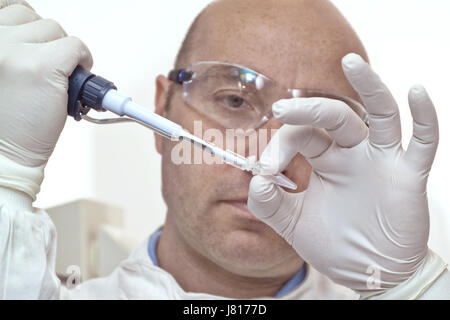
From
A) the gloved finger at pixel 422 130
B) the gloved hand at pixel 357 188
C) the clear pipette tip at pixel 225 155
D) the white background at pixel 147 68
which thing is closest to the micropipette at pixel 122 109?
the clear pipette tip at pixel 225 155

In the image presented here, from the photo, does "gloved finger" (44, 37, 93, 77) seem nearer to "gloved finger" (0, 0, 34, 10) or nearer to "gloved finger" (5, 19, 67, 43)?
"gloved finger" (5, 19, 67, 43)

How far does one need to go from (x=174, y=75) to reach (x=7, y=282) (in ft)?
2.69

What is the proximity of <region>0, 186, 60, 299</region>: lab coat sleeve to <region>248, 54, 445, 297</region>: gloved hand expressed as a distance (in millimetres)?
436

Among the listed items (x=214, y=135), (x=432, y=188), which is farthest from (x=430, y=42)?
(x=214, y=135)

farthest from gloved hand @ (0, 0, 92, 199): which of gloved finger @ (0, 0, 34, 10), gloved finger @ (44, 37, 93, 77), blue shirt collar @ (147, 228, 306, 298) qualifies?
blue shirt collar @ (147, 228, 306, 298)

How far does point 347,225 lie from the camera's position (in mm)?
1204

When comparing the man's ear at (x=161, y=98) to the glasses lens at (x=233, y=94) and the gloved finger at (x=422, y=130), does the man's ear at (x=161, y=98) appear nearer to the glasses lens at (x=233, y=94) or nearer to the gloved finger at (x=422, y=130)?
the glasses lens at (x=233, y=94)

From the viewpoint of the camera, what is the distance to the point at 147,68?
2.08 meters

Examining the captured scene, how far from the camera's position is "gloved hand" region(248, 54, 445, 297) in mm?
1104

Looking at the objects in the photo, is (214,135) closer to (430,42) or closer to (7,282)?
(7,282)

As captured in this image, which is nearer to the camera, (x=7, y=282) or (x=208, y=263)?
(x=7, y=282)

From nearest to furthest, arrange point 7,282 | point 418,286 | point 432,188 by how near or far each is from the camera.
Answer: point 7,282
point 418,286
point 432,188

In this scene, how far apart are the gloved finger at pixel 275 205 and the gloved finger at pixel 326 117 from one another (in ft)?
0.49

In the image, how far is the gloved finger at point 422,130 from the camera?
1074mm
